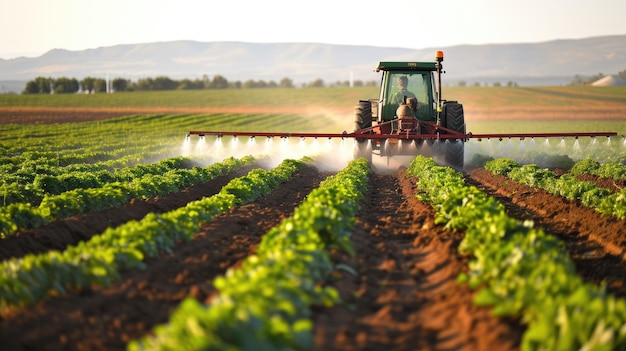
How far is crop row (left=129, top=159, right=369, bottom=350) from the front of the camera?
15.5 ft

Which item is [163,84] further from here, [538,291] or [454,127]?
[538,291]

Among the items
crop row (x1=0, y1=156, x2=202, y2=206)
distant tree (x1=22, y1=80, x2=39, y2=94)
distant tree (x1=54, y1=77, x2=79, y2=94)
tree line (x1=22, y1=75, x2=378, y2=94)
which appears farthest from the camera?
distant tree (x1=54, y1=77, x2=79, y2=94)

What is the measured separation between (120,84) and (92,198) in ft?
321

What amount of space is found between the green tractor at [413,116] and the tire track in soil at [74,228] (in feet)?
27.0

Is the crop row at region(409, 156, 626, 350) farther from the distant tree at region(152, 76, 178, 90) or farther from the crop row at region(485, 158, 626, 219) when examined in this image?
the distant tree at region(152, 76, 178, 90)

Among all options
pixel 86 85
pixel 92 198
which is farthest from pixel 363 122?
pixel 86 85

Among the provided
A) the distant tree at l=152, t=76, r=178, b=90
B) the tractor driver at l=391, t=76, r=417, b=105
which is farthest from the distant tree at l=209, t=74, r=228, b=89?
the tractor driver at l=391, t=76, r=417, b=105

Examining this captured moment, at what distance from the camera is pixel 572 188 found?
1558 centimetres

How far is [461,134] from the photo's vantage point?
818 inches

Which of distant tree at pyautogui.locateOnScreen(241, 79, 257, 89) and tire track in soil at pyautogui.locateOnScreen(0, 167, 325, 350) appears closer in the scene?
tire track in soil at pyautogui.locateOnScreen(0, 167, 325, 350)

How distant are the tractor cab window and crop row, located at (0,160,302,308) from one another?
11663 millimetres

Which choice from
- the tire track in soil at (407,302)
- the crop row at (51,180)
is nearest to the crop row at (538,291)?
the tire track in soil at (407,302)

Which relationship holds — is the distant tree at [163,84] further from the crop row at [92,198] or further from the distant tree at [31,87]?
the crop row at [92,198]

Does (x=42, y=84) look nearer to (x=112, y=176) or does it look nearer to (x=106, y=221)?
(x=112, y=176)
